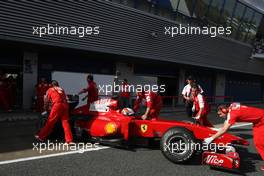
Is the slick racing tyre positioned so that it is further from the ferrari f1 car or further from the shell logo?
the shell logo

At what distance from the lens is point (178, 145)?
6.94 m

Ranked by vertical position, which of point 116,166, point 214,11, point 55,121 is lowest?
point 116,166

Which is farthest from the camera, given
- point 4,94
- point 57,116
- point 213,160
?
point 4,94

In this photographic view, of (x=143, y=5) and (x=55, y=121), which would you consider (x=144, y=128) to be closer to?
(x=55, y=121)

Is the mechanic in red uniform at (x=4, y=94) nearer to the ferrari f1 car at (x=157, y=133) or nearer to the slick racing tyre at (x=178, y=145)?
the ferrari f1 car at (x=157, y=133)

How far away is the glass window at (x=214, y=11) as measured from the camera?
2400 centimetres

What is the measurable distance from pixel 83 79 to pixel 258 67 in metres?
21.2

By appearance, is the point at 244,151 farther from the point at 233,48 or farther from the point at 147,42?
the point at 233,48

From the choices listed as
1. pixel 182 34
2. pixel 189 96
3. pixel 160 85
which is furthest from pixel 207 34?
pixel 189 96

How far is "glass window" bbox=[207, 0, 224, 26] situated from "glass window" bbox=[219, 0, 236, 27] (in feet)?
2.24

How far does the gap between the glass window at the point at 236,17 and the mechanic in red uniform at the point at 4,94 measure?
18623 mm

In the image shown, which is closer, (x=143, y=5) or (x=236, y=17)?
(x=143, y=5)

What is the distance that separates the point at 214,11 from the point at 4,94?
15740 mm

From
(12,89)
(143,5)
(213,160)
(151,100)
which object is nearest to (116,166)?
(213,160)
